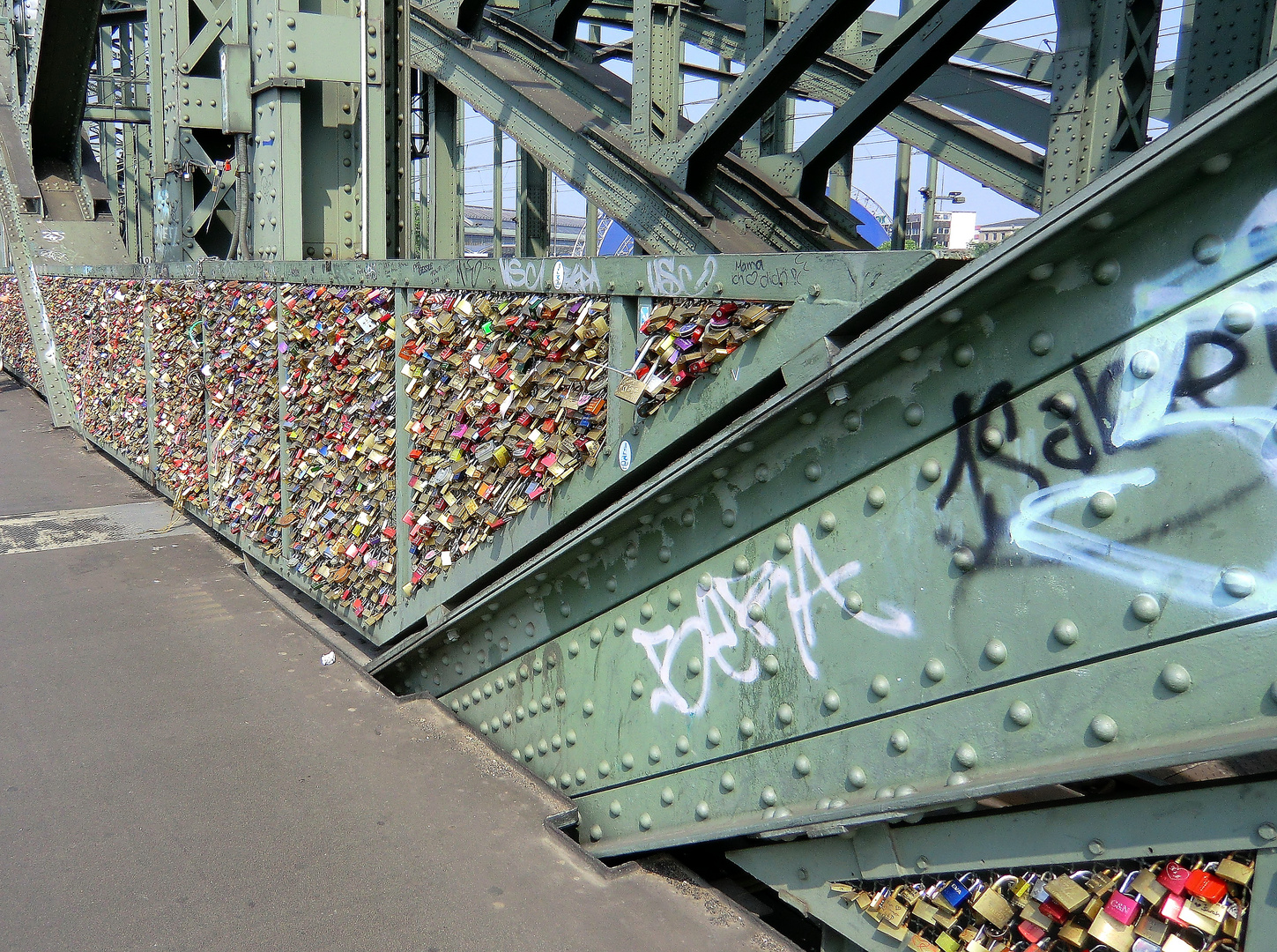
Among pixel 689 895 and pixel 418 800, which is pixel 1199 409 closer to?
pixel 689 895

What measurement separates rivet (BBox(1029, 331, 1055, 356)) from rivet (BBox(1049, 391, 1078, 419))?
0.08 m

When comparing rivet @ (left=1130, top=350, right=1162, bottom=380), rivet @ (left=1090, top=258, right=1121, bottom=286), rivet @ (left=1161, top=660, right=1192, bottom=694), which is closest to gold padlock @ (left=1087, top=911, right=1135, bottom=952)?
rivet @ (left=1161, top=660, right=1192, bottom=694)

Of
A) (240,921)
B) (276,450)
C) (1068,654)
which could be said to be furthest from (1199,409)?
(276,450)

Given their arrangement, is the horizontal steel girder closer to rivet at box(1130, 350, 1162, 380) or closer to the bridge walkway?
rivet at box(1130, 350, 1162, 380)

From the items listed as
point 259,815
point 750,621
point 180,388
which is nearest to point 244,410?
point 180,388

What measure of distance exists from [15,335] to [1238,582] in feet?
49.5

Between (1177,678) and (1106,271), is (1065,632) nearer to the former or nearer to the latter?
(1177,678)

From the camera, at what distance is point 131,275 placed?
758cm

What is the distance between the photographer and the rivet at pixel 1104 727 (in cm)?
173

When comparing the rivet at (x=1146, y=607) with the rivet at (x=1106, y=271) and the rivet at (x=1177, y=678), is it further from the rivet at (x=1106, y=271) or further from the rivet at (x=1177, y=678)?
the rivet at (x=1106, y=271)

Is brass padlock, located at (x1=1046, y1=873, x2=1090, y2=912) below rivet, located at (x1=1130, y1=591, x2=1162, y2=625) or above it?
below

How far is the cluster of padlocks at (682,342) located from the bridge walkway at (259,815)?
1325 millimetres

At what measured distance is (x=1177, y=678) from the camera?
1.64 metres

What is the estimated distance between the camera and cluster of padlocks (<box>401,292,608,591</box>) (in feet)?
9.39
